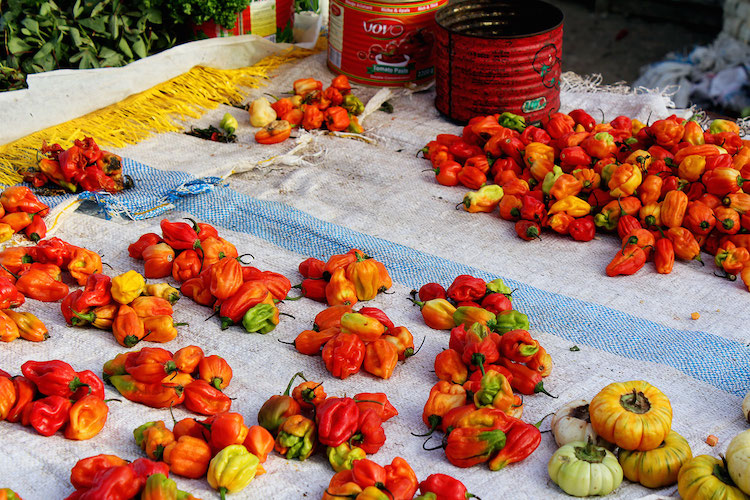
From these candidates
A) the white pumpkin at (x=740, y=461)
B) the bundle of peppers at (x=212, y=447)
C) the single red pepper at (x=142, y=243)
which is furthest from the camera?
the single red pepper at (x=142, y=243)

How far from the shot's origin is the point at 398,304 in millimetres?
3414

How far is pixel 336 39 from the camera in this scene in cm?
556

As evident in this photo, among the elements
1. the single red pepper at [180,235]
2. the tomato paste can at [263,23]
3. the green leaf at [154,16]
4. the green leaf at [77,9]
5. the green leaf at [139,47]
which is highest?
the green leaf at [77,9]

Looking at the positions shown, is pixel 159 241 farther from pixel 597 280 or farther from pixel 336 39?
pixel 336 39

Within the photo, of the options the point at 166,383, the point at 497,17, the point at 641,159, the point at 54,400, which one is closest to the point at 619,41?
the point at 497,17

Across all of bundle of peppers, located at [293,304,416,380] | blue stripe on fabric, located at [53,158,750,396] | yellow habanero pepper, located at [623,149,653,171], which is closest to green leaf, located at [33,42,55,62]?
blue stripe on fabric, located at [53,158,750,396]

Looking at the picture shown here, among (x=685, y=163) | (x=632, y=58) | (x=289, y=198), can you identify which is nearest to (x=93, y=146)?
(x=289, y=198)

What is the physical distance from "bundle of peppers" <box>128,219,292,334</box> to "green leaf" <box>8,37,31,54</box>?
86.0 inches

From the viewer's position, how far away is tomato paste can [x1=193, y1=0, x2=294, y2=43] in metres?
5.51

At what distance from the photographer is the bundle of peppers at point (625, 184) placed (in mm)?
3650

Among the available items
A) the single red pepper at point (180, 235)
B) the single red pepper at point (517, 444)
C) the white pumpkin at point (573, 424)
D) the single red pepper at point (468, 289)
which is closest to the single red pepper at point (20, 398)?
the single red pepper at point (180, 235)

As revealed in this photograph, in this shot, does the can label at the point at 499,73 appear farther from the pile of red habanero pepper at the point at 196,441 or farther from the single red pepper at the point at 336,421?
the pile of red habanero pepper at the point at 196,441

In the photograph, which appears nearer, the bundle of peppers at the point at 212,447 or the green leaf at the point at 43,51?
the bundle of peppers at the point at 212,447

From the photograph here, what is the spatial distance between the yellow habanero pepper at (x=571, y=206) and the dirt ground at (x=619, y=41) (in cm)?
444
